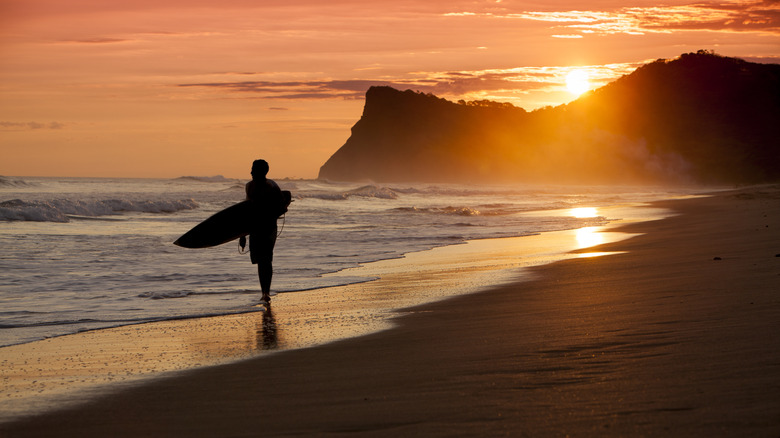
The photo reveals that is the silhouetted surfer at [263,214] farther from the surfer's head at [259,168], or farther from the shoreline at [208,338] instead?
the shoreline at [208,338]

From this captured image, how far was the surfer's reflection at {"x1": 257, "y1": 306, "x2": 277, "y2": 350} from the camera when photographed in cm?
578

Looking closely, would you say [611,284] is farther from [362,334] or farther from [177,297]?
[177,297]

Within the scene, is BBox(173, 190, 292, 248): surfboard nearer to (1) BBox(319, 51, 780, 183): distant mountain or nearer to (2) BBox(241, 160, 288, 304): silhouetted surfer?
(2) BBox(241, 160, 288, 304): silhouetted surfer

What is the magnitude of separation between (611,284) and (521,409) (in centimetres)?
478

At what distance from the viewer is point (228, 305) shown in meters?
8.13

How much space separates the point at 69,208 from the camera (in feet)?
83.9

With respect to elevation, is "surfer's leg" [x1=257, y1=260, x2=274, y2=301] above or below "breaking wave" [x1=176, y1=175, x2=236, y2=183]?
above

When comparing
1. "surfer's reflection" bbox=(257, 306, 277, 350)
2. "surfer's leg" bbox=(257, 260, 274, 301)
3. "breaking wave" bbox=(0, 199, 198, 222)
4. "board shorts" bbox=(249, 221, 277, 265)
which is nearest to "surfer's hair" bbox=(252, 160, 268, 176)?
"board shorts" bbox=(249, 221, 277, 265)

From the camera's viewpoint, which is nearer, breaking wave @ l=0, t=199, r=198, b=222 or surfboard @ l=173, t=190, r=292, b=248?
surfboard @ l=173, t=190, r=292, b=248

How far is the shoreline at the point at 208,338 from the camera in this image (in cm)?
461

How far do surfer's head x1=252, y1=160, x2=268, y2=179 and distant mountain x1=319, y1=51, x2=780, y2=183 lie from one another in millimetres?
148115

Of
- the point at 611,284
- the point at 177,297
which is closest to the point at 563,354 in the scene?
the point at 611,284

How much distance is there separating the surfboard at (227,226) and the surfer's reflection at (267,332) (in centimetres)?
170

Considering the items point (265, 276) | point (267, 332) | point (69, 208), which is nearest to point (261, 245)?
point (265, 276)
